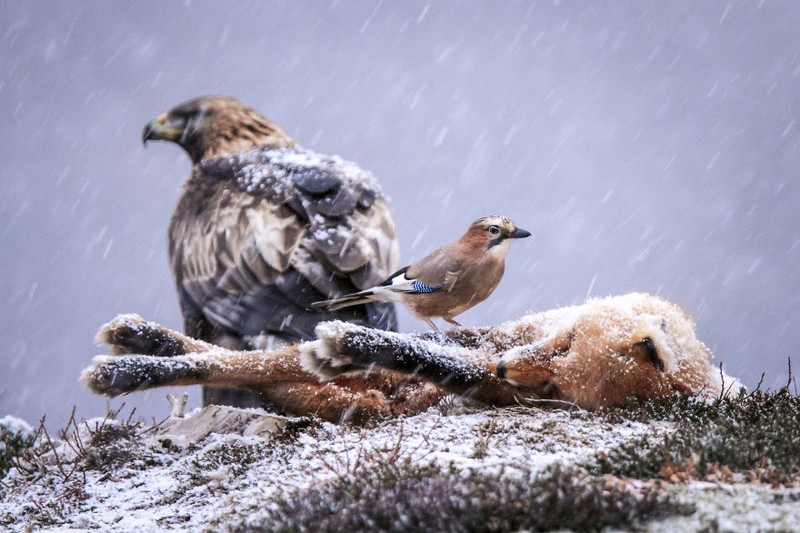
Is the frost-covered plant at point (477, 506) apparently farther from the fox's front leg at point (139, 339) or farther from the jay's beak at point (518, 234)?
the fox's front leg at point (139, 339)

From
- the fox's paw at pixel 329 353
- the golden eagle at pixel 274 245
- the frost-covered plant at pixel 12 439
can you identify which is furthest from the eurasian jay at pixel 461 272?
the frost-covered plant at pixel 12 439

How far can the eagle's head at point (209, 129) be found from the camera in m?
7.66

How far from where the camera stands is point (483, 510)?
2434 millimetres

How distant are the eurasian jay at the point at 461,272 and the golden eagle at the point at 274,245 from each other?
122 cm

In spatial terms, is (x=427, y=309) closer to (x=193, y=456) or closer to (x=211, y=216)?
(x=193, y=456)

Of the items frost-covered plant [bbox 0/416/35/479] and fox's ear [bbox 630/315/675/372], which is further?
frost-covered plant [bbox 0/416/35/479]

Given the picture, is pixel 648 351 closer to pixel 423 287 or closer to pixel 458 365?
pixel 458 365

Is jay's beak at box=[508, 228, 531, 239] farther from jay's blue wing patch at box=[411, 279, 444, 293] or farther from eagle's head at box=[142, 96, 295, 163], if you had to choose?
eagle's head at box=[142, 96, 295, 163]

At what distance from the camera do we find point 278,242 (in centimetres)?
587

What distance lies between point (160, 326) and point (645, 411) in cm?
304

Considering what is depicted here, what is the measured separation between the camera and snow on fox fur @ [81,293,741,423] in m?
4.00

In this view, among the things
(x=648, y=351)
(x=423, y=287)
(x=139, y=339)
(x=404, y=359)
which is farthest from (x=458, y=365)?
(x=139, y=339)

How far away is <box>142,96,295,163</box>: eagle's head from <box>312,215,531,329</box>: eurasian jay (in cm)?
358

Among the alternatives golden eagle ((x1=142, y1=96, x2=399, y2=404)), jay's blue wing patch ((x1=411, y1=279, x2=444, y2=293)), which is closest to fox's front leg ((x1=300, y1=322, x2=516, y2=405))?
jay's blue wing patch ((x1=411, y1=279, x2=444, y2=293))
